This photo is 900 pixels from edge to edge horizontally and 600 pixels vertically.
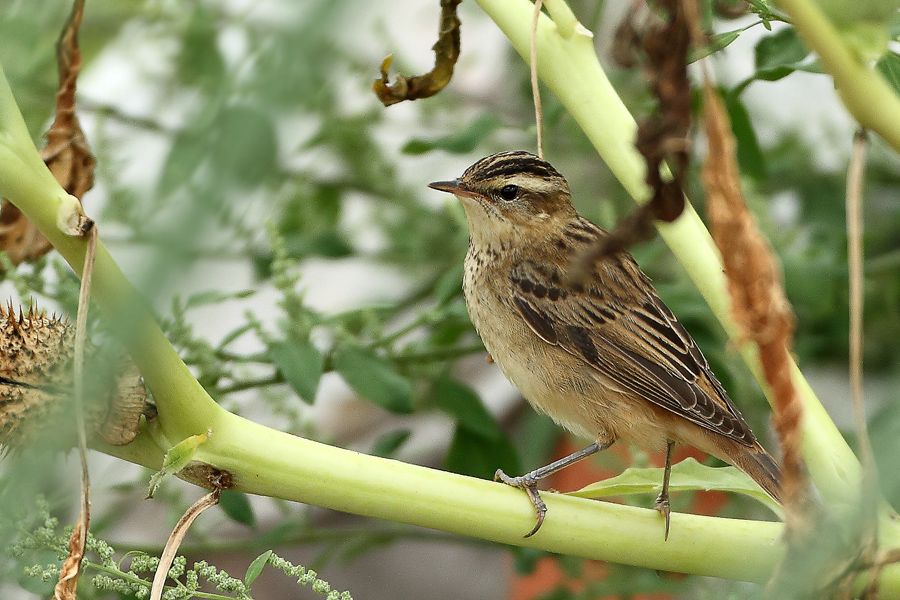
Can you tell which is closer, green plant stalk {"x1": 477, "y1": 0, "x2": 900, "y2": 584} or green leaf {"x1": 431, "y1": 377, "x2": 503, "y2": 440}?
green plant stalk {"x1": 477, "y1": 0, "x2": 900, "y2": 584}

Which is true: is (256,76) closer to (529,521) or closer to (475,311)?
(529,521)

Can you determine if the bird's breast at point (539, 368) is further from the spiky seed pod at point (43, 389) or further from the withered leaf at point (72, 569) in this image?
the withered leaf at point (72, 569)

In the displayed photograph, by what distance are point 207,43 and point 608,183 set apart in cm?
236

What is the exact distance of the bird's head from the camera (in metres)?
2.66

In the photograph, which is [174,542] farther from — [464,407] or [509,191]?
[509,191]

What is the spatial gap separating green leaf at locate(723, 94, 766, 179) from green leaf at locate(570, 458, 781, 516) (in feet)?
2.70

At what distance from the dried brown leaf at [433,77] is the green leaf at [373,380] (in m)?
0.71

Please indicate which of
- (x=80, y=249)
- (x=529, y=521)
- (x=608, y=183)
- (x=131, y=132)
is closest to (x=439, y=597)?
(x=608, y=183)

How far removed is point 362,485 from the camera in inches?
55.1

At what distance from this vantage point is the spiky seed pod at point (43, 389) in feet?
4.33

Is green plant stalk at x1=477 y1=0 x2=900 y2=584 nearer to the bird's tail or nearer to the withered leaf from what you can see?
the bird's tail

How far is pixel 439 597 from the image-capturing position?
4.44 metres

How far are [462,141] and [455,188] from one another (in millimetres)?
290

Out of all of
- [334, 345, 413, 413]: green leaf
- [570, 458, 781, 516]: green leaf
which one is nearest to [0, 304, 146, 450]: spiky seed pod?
[570, 458, 781, 516]: green leaf
